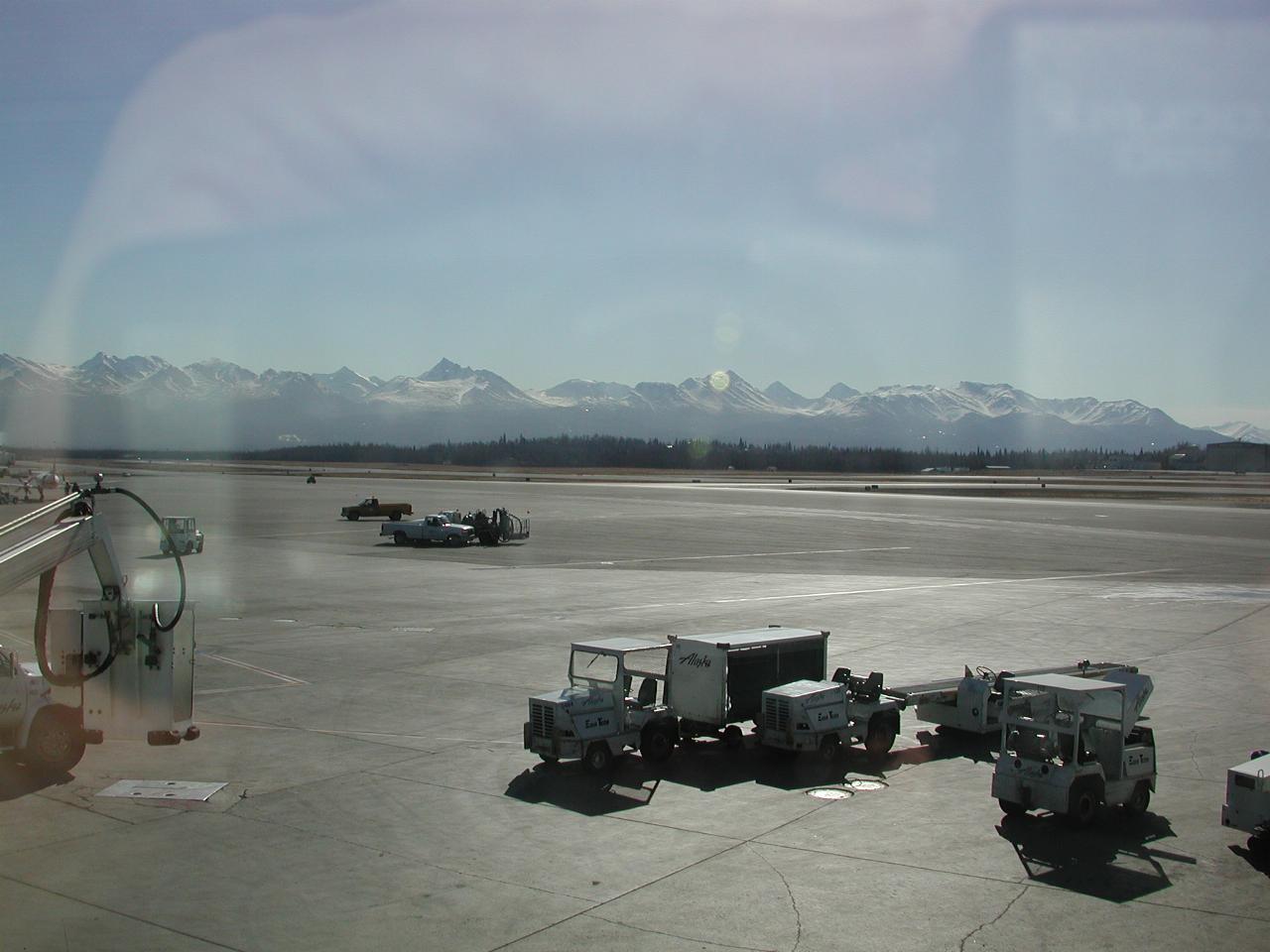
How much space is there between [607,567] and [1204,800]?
37.2m

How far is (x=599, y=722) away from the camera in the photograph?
1909 centimetres

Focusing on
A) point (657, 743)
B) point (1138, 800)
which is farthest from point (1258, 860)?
point (657, 743)

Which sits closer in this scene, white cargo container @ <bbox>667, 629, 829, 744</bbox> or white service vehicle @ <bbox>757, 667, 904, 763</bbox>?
white service vehicle @ <bbox>757, 667, 904, 763</bbox>

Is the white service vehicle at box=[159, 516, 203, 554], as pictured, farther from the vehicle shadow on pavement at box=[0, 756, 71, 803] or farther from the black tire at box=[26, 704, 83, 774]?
the black tire at box=[26, 704, 83, 774]

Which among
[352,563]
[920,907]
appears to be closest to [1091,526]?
[352,563]

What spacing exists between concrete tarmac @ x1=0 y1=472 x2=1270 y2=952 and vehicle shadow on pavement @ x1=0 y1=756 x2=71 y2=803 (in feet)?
0.27

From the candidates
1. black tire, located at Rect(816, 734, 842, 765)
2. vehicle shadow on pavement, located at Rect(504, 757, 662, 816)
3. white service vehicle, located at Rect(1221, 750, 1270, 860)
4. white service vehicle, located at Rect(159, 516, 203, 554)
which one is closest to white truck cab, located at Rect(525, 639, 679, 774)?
vehicle shadow on pavement, located at Rect(504, 757, 662, 816)

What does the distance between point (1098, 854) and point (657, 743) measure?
24.9 feet

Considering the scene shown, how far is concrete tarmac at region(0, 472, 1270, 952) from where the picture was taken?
41.2ft

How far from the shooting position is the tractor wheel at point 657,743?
1967 cm

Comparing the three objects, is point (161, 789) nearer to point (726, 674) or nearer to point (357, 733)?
point (357, 733)

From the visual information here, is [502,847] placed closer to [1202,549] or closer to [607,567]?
[607,567]

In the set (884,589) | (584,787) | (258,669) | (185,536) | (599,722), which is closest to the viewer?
(584,787)

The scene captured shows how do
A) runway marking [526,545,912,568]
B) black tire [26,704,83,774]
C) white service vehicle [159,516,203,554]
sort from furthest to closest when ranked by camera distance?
white service vehicle [159,516,203,554], runway marking [526,545,912,568], black tire [26,704,83,774]
